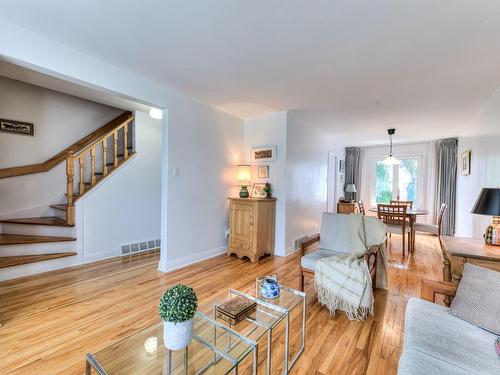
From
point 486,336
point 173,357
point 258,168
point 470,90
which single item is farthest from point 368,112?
point 173,357

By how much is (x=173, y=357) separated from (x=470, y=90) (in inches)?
158

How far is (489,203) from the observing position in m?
1.73

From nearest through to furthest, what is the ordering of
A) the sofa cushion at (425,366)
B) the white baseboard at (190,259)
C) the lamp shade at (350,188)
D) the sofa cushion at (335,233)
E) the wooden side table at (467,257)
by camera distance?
the sofa cushion at (425,366) < the wooden side table at (467,257) < the sofa cushion at (335,233) < the white baseboard at (190,259) < the lamp shade at (350,188)

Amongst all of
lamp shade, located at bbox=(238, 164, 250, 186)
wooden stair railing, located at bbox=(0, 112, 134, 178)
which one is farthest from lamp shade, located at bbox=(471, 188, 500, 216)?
wooden stair railing, located at bbox=(0, 112, 134, 178)

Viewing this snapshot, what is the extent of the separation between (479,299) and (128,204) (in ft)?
13.2

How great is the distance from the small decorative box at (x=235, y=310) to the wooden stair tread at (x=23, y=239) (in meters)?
2.75

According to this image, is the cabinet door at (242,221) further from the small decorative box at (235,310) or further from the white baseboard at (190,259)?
the small decorative box at (235,310)

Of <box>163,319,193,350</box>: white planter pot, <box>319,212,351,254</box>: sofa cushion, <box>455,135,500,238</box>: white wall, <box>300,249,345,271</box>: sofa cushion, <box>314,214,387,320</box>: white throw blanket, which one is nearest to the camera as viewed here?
<box>163,319,193,350</box>: white planter pot

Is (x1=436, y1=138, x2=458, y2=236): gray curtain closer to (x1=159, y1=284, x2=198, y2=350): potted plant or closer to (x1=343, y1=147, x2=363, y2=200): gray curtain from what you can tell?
(x1=343, y1=147, x2=363, y2=200): gray curtain

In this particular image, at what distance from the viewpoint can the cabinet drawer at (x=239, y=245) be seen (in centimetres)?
344

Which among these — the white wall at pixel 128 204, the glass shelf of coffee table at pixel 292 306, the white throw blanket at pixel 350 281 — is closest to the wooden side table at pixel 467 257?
the white throw blanket at pixel 350 281

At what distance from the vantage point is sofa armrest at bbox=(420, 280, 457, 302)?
150cm

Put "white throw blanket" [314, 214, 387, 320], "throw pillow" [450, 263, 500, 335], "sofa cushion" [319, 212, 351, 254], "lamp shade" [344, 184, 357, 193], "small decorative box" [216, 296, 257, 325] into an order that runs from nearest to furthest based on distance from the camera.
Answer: "throw pillow" [450, 263, 500, 335] → "small decorative box" [216, 296, 257, 325] → "white throw blanket" [314, 214, 387, 320] → "sofa cushion" [319, 212, 351, 254] → "lamp shade" [344, 184, 357, 193]

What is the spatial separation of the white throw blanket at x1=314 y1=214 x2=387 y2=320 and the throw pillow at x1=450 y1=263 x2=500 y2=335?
62 centimetres
